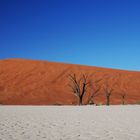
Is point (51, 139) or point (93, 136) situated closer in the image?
point (51, 139)

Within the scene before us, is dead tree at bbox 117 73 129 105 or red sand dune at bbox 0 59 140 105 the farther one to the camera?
dead tree at bbox 117 73 129 105

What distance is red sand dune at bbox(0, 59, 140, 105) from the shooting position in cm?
4069

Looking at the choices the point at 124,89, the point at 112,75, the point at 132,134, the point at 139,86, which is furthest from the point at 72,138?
the point at 112,75

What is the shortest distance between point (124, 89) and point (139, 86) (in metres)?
4.74

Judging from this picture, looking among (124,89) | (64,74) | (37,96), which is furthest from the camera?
(64,74)

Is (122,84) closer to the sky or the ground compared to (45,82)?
closer to the sky

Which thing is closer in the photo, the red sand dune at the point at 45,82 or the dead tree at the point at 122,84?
A: the red sand dune at the point at 45,82

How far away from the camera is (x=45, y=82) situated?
50.2m

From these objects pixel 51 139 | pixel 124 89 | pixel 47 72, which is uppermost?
pixel 47 72

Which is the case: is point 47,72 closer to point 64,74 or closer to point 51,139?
point 64,74

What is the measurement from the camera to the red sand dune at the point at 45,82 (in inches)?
1602

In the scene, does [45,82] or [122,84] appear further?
[122,84]

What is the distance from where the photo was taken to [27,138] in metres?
7.23

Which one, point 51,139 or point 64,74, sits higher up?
point 64,74
